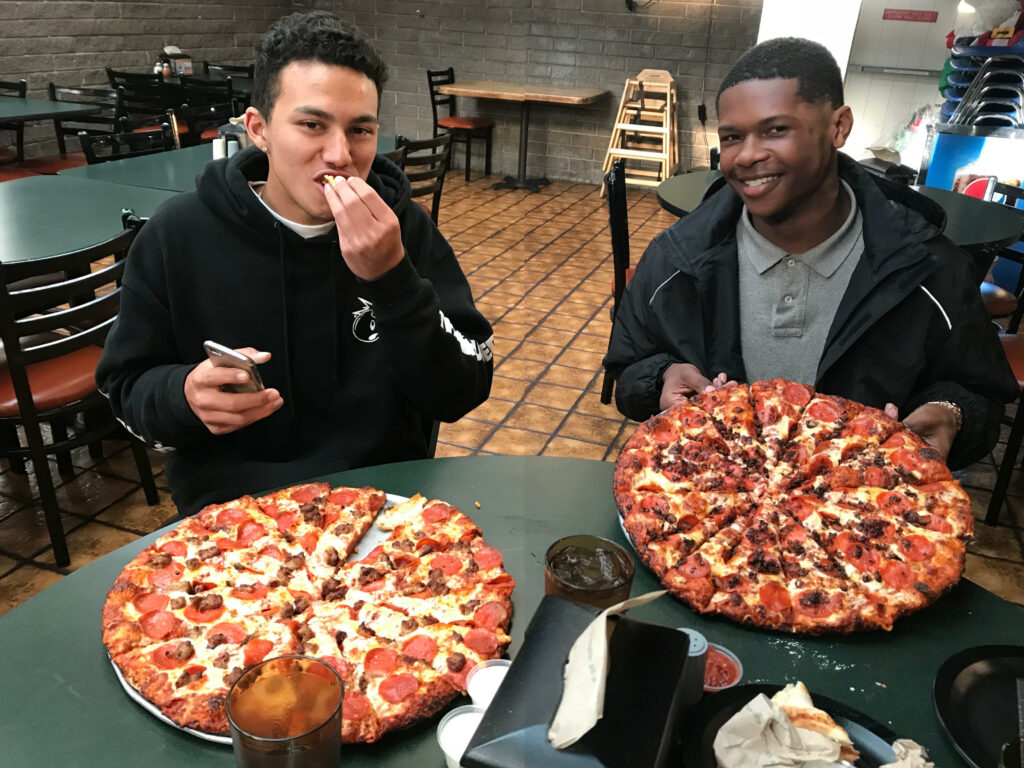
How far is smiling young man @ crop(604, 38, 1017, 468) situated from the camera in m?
1.68

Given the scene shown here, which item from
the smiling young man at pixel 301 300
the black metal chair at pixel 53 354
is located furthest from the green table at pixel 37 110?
the smiling young man at pixel 301 300

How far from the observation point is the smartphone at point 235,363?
1.20 meters

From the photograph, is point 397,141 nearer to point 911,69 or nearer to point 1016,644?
point 1016,644

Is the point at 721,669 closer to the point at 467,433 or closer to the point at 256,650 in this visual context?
the point at 256,650

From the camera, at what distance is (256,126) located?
1.59m

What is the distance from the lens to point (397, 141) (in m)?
4.18

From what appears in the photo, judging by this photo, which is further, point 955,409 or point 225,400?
point 955,409

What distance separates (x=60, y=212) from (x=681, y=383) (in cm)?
233

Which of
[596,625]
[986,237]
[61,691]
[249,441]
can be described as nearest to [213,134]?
[249,441]

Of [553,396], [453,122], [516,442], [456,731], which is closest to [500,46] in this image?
[453,122]

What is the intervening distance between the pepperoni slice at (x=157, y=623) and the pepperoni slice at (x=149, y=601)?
1cm

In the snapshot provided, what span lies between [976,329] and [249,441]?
5.28ft

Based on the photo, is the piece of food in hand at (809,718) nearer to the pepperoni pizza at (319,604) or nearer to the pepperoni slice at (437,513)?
the pepperoni pizza at (319,604)

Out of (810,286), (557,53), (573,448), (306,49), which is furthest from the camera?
(557,53)
